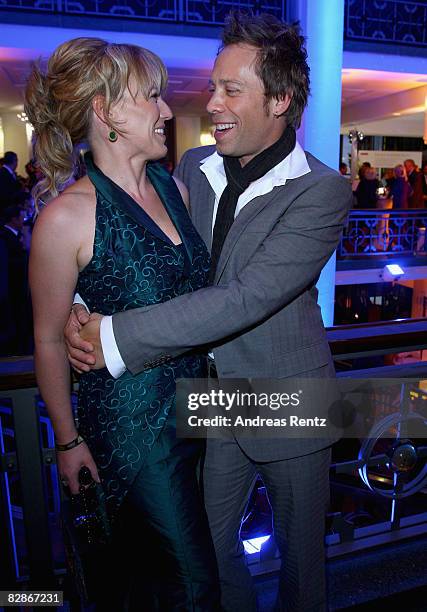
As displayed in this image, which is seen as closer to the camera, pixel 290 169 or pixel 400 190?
pixel 290 169

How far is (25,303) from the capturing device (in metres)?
5.61

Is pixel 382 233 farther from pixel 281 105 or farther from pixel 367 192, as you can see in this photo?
pixel 281 105

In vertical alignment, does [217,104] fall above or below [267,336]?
above

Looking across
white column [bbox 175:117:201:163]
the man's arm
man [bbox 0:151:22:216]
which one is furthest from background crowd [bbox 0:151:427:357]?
white column [bbox 175:117:201:163]

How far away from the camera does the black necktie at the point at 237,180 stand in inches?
65.7

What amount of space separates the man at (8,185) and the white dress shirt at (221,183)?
4.22 m

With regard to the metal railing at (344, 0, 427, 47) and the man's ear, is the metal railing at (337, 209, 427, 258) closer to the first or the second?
the metal railing at (344, 0, 427, 47)

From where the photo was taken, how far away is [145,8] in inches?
398

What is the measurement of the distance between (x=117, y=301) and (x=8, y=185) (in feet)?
18.0

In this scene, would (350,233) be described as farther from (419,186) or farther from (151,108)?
(151,108)

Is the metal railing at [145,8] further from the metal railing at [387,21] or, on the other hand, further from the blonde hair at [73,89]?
the blonde hair at [73,89]

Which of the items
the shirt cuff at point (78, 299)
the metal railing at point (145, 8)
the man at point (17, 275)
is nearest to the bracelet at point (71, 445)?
the shirt cuff at point (78, 299)

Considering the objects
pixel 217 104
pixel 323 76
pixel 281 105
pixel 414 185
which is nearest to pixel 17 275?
pixel 217 104

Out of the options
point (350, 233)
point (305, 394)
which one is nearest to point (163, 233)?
point (305, 394)
